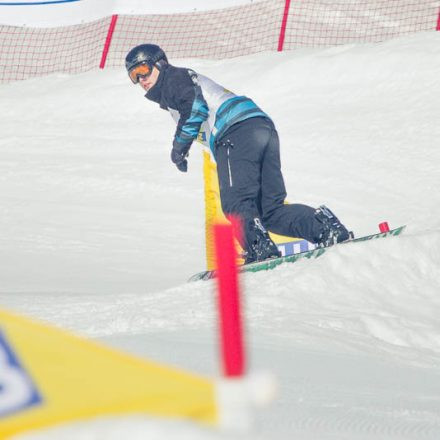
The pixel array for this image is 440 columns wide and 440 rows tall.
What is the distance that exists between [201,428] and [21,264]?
Answer: 222 inches

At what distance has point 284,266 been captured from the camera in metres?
5.93

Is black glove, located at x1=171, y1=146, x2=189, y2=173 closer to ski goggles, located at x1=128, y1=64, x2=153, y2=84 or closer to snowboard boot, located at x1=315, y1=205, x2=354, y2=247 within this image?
ski goggles, located at x1=128, y1=64, x2=153, y2=84

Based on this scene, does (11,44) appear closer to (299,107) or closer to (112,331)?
(299,107)

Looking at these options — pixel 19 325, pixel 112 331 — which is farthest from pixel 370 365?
pixel 19 325

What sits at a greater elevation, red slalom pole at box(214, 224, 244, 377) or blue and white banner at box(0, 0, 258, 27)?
blue and white banner at box(0, 0, 258, 27)

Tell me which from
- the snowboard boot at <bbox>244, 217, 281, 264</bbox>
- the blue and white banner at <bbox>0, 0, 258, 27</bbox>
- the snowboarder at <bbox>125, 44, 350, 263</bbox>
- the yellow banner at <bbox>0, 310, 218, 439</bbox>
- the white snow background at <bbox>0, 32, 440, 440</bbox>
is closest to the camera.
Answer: the yellow banner at <bbox>0, 310, 218, 439</bbox>

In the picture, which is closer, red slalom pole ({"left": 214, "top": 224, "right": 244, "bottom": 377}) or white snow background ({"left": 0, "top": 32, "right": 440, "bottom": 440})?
red slalom pole ({"left": 214, "top": 224, "right": 244, "bottom": 377})

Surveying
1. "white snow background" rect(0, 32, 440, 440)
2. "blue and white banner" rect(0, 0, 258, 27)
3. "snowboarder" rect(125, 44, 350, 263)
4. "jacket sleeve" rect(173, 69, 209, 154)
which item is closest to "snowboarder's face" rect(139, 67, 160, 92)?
"snowboarder" rect(125, 44, 350, 263)

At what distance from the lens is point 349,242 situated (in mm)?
6172

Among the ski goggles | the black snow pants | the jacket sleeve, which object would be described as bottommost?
the black snow pants

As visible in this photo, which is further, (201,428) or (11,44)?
(11,44)

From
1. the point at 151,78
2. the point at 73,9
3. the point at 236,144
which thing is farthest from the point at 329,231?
the point at 73,9

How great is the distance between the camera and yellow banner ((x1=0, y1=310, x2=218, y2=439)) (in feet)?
5.74

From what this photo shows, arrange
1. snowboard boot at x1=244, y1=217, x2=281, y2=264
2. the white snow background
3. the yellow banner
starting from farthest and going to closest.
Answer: snowboard boot at x1=244, y1=217, x2=281, y2=264 < the white snow background < the yellow banner
